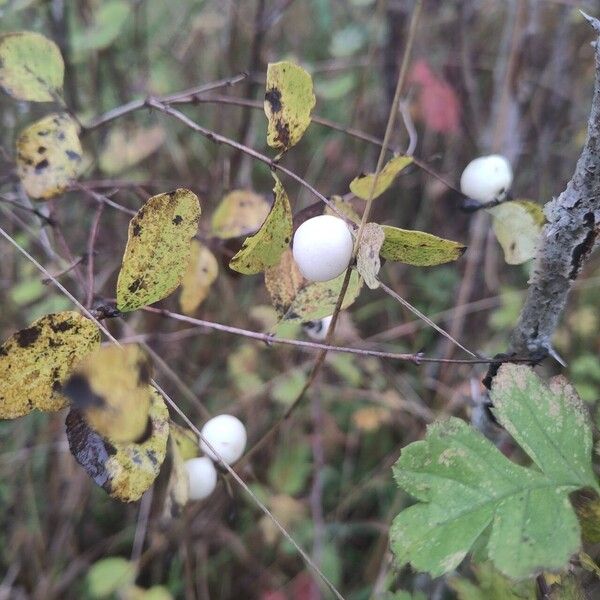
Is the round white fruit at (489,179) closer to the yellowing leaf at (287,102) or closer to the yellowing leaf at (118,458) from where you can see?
the yellowing leaf at (287,102)

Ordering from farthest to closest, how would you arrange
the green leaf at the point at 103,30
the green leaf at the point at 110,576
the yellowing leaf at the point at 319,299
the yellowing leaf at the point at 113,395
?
1. the green leaf at the point at 103,30
2. the green leaf at the point at 110,576
3. the yellowing leaf at the point at 319,299
4. the yellowing leaf at the point at 113,395

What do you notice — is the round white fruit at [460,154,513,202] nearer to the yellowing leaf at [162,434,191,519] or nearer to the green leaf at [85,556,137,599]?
the yellowing leaf at [162,434,191,519]

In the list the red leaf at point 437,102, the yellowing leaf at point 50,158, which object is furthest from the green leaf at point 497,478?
the red leaf at point 437,102

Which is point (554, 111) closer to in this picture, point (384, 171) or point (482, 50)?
point (482, 50)

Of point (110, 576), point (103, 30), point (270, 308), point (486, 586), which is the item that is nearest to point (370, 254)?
point (486, 586)

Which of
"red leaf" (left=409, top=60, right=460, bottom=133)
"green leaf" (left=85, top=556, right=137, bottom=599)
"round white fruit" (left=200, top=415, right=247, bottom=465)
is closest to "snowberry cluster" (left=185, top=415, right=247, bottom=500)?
"round white fruit" (left=200, top=415, right=247, bottom=465)

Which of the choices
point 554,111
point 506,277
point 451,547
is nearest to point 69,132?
point 451,547
